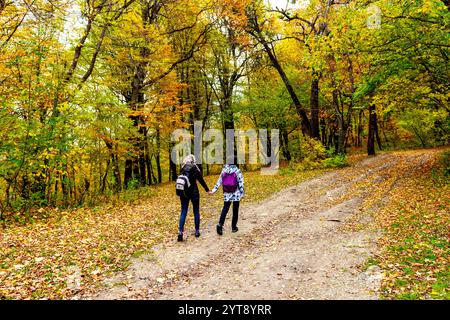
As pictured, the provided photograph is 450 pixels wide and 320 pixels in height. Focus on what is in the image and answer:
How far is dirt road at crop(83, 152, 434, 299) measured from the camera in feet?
15.9

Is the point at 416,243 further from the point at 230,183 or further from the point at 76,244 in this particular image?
the point at 76,244

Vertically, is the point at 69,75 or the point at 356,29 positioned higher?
the point at 356,29

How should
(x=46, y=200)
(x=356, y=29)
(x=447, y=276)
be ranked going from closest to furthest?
(x=447, y=276) < (x=46, y=200) < (x=356, y=29)

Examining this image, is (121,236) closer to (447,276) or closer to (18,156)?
(18,156)

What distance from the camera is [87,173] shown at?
46.4 ft

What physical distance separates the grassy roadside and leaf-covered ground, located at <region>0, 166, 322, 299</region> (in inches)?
198

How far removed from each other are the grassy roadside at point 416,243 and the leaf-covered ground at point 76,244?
16.5 ft

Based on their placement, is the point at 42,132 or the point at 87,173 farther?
the point at 87,173

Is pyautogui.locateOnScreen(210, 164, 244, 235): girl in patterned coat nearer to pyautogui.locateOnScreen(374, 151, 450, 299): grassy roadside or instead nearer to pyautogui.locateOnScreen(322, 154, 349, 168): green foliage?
pyautogui.locateOnScreen(374, 151, 450, 299): grassy roadside

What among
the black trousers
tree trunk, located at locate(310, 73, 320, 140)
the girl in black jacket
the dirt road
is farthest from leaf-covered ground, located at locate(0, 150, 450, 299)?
tree trunk, located at locate(310, 73, 320, 140)

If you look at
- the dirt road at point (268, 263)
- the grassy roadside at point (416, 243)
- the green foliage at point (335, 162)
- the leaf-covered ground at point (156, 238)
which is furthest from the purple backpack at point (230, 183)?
the green foliage at point (335, 162)
